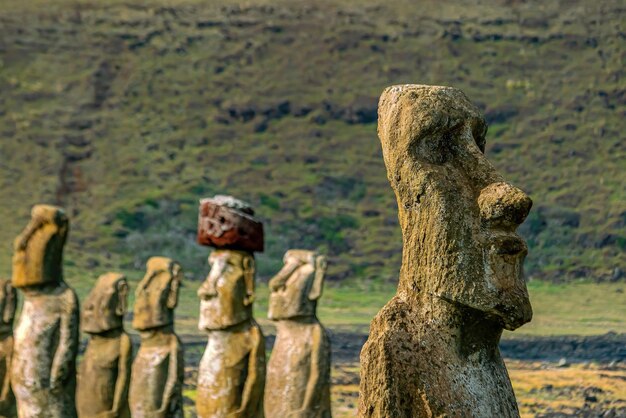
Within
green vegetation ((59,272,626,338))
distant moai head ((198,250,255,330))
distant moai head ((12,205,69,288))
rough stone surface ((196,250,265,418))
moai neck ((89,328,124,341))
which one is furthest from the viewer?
green vegetation ((59,272,626,338))

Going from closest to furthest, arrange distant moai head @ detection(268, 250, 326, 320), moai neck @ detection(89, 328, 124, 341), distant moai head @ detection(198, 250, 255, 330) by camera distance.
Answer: distant moai head @ detection(198, 250, 255, 330) < distant moai head @ detection(268, 250, 326, 320) < moai neck @ detection(89, 328, 124, 341)

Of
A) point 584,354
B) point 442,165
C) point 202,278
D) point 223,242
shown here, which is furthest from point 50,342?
point 202,278

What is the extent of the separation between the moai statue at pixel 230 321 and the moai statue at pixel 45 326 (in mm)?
1332

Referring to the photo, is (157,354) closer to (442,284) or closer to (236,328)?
(236,328)

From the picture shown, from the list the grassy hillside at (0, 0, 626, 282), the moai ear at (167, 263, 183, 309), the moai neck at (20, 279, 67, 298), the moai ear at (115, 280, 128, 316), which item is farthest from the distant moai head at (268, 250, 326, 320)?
the grassy hillside at (0, 0, 626, 282)

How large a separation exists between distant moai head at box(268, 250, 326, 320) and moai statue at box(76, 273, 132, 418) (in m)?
1.63

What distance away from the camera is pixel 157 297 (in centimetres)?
1489

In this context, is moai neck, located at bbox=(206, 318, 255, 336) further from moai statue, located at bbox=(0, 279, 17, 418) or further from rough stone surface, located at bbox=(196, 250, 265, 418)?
moai statue, located at bbox=(0, 279, 17, 418)

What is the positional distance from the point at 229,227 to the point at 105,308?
193cm

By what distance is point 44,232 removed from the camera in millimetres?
14031

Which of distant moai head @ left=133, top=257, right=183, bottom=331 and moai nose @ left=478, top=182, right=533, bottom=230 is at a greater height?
moai nose @ left=478, top=182, right=533, bottom=230

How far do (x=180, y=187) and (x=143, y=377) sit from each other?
93.6 ft

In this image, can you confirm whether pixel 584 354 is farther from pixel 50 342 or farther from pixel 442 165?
pixel 442 165

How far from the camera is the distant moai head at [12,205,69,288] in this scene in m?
13.9
